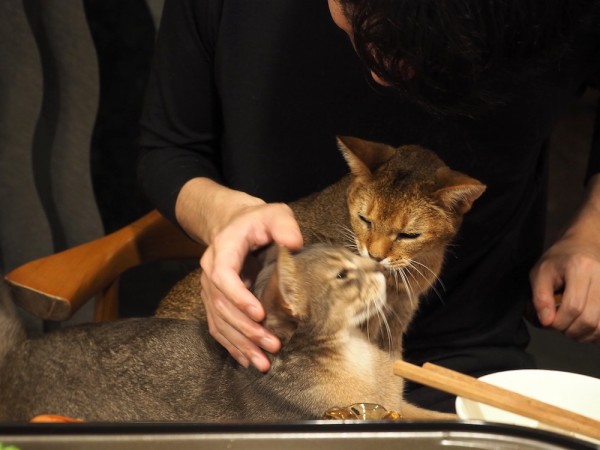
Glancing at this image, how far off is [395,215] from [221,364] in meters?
0.47

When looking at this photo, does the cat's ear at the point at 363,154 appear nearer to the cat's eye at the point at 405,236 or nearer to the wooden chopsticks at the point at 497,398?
the cat's eye at the point at 405,236

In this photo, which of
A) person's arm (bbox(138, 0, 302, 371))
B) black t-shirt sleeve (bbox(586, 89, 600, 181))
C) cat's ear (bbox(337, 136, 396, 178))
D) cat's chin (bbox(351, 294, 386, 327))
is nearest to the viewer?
person's arm (bbox(138, 0, 302, 371))

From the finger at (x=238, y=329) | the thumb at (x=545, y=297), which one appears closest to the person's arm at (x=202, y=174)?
the finger at (x=238, y=329)

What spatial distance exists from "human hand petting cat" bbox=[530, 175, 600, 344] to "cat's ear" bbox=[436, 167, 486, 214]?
207 millimetres

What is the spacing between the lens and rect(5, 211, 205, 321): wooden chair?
1.33m

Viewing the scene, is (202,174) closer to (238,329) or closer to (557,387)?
(238,329)

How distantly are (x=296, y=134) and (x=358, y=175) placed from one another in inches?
6.2

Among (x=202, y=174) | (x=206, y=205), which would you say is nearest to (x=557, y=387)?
(x=206, y=205)

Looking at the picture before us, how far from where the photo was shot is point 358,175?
1.36 m

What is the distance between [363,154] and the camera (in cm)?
131

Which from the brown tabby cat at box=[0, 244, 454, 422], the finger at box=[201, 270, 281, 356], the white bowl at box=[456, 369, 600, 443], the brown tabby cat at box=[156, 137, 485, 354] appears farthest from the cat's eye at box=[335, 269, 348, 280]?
the white bowl at box=[456, 369, 600, 443]

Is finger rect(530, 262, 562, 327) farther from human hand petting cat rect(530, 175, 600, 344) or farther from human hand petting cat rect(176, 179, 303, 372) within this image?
human hand petting cat rect(176, 179, 303, 372)

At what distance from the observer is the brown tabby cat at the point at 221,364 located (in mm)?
997

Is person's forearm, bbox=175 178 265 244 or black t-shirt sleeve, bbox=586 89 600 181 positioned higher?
black t-shirt sleeve, bbox=586 89 600 181
